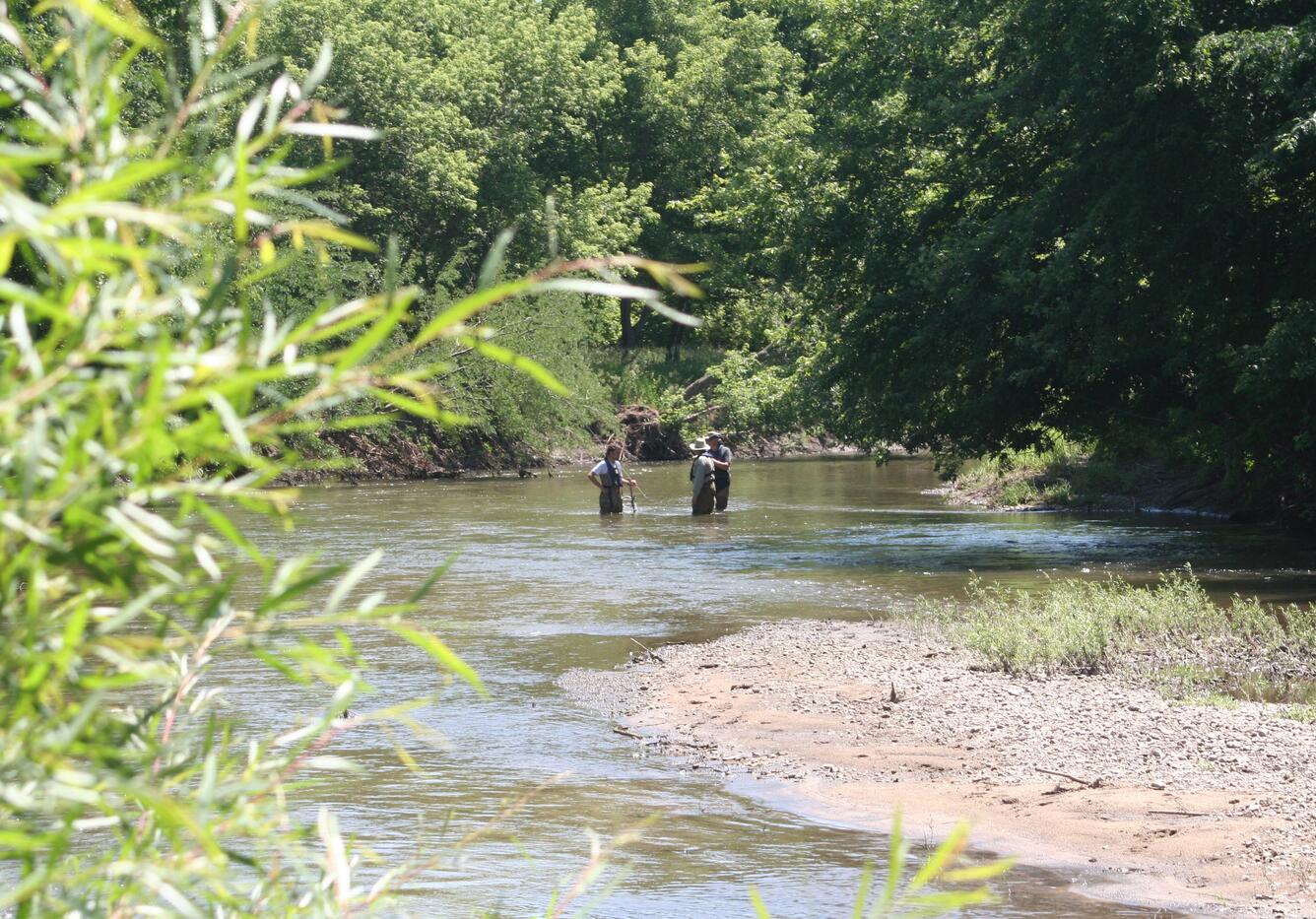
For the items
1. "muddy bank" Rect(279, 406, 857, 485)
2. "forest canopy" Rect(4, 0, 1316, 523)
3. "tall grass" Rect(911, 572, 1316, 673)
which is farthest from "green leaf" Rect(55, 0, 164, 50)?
"muddy bank" Rect(279, 406, 857, 485)

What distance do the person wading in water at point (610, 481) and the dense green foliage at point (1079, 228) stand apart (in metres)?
3.92

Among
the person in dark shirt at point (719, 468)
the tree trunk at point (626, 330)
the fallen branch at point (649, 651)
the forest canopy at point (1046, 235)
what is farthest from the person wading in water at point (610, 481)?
the tree trunk at point (626, 330)

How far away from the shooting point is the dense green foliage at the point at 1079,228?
18875mm

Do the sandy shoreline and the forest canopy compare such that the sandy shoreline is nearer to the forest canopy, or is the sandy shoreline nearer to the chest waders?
the forest canopy

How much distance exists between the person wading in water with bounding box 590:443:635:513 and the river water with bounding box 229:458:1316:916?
555 mm

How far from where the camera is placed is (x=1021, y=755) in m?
9.88

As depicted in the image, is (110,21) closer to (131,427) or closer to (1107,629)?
(131,427)

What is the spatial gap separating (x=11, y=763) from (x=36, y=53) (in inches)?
625

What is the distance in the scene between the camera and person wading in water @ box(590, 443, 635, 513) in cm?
2703

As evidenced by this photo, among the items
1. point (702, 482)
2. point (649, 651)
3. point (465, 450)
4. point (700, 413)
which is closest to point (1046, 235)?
point (702, 482)

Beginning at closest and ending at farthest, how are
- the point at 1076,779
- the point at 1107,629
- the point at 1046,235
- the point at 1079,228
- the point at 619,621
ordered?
the point at 1076,779
the point at 1107,629
the point at 619,621
the point at 1079,228
the point at 1046,235

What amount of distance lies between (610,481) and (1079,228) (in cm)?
958

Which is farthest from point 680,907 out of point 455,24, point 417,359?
point 455,24

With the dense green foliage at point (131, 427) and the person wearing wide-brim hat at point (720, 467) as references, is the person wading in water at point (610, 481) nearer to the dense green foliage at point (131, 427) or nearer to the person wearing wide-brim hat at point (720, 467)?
the person wearing wide-brim hat at point (720, 467)
